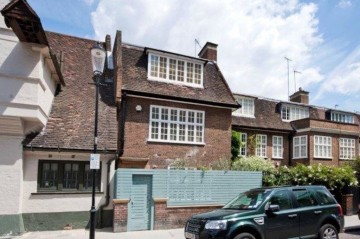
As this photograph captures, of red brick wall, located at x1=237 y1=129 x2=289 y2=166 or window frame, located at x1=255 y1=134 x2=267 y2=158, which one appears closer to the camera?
red brick wall, located at x1=237 y1=129 x2=289 y2=166

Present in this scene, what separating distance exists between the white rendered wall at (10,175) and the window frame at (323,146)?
69.7 ft

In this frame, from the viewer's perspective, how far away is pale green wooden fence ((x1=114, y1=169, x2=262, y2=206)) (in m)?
13.5

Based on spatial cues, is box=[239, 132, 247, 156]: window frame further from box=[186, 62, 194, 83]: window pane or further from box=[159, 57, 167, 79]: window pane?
box=[159, 57, 167, 79]: window pane

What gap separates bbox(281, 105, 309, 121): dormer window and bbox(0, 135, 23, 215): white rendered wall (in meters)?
21.4

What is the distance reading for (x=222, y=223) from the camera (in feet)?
27.3

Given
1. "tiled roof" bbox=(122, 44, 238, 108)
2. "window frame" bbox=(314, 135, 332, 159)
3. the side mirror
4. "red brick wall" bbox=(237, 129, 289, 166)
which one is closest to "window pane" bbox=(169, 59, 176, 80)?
"tiled roof" bbox=(122, 44, 238, 108)

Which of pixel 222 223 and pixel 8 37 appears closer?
pixel 222 223

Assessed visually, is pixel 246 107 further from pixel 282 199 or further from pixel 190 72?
pixel 282 199

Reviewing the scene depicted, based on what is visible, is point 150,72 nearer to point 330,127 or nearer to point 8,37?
point 8,37

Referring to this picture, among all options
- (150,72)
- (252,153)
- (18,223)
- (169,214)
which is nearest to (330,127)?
(252,153)

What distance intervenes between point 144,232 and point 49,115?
6.61 meters

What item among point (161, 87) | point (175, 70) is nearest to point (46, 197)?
point (161, 87)

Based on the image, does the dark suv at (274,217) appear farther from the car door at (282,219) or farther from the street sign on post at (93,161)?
the street sign on post at (93,161)

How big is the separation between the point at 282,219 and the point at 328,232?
1.87 m
